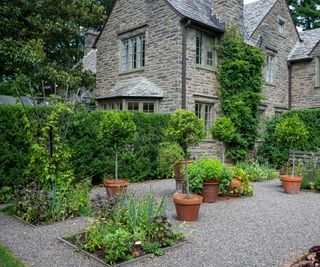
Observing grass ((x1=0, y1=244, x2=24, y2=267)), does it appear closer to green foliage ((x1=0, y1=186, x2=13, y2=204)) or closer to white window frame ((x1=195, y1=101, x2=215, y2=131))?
green foliage ((x1=0, y1=186, x2=13, y2=204))

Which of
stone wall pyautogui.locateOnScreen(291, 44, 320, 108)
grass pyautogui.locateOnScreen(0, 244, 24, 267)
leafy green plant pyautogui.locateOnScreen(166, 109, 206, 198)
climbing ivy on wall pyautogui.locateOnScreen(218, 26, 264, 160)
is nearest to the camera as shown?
grass pyautogui.locateOnScreen(0, 244, 24, 267)

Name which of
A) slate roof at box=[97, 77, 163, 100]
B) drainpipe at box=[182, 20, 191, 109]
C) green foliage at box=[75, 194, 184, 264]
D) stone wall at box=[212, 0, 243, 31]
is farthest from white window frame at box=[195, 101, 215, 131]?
green foliage at box=[75, 194, 184, 264]

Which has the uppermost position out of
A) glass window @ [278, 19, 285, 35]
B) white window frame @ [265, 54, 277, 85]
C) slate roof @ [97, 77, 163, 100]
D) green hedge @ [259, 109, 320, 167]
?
glass window @ [278, 19, 285, 35]

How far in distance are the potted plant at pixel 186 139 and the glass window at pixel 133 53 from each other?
9706 millimetres

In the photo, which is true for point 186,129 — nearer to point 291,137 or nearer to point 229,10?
point 291,137

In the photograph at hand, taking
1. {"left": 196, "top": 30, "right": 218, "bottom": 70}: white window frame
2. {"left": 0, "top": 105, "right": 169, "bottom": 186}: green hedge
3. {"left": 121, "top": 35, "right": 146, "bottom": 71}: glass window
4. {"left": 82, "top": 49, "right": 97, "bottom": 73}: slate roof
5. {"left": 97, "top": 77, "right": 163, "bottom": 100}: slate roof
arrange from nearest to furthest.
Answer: {"left": 0, "top": 105, "right": 169, "bottom": 186}: green hedge → {"left": 97, "top": 77, "right": 163, "bottom": 100}: slate roof → {"left": 196, "top": 30, "right": 218, "bottom": 70}: white window frame → {"left": 121, "top": 35, "right": 146, "bottom": 71}: glass window → {"left": 82, "top": 49, "right": 97, "bottom": 73}: slate roof

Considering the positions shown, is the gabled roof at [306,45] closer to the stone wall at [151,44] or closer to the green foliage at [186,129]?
the stone wall at [151,44]

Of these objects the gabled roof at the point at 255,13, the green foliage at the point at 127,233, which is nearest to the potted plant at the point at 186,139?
the green foliage at the point at 127,233

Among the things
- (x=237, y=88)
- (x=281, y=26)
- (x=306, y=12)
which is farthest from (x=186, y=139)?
(x=306, y=12)

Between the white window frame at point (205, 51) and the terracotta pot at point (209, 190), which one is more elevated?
the white window frame at point (205, 51)

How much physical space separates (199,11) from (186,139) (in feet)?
35.7

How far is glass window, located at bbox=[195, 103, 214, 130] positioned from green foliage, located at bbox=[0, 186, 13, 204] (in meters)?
9.30

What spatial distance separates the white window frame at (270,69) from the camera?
19484 millimetres

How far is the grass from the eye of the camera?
444 cm
